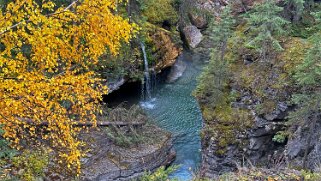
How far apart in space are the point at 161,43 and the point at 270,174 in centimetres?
1942

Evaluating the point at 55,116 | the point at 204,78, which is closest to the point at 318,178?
the point at 55,116

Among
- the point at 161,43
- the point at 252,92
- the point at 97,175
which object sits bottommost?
the point at 97,175

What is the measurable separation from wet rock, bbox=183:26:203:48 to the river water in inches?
157

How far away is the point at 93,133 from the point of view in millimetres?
17594

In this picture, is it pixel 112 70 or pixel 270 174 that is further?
pixel 112 70

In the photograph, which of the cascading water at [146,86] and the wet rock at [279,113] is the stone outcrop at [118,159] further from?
the cascading water at [146,86]

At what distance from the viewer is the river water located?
19156 millimetres

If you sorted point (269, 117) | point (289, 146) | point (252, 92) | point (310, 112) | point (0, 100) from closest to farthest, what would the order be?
point (0, 100) → point (310, 112) → point (289, 146) → point (269, 117) → point (252, 92)

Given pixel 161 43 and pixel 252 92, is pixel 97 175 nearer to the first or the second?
pixel 252 92

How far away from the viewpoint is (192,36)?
3444cm

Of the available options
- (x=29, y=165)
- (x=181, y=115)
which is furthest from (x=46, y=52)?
(x=181, y=115)

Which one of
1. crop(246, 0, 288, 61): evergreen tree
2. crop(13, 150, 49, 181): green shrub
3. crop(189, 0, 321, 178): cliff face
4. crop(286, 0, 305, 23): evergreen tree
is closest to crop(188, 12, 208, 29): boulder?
crop(286, 0, 305, 23): evergreen tree

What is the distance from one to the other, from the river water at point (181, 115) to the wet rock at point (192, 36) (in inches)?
157

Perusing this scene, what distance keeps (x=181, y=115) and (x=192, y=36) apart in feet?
44.2
